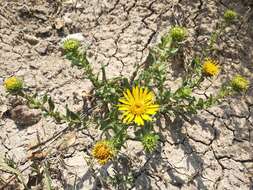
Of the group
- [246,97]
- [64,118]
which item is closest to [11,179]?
[64,118]

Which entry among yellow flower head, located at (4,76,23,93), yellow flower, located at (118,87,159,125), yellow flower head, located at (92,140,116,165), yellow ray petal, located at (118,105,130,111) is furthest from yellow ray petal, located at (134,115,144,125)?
yellow flower head, located at (4,76,23,93)

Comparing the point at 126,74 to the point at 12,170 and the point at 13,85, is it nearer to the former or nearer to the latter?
the point at 13,85

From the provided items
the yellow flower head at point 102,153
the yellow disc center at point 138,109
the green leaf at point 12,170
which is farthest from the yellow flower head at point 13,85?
the yellow disc center at point 138,109

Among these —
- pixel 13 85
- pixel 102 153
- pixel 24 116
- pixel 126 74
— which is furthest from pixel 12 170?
pixel 126 74

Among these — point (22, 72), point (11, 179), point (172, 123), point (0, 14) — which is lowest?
point (11, 179)

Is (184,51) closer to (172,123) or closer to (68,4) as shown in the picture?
(172,123)

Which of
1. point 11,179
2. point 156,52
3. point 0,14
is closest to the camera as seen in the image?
point 11,179
